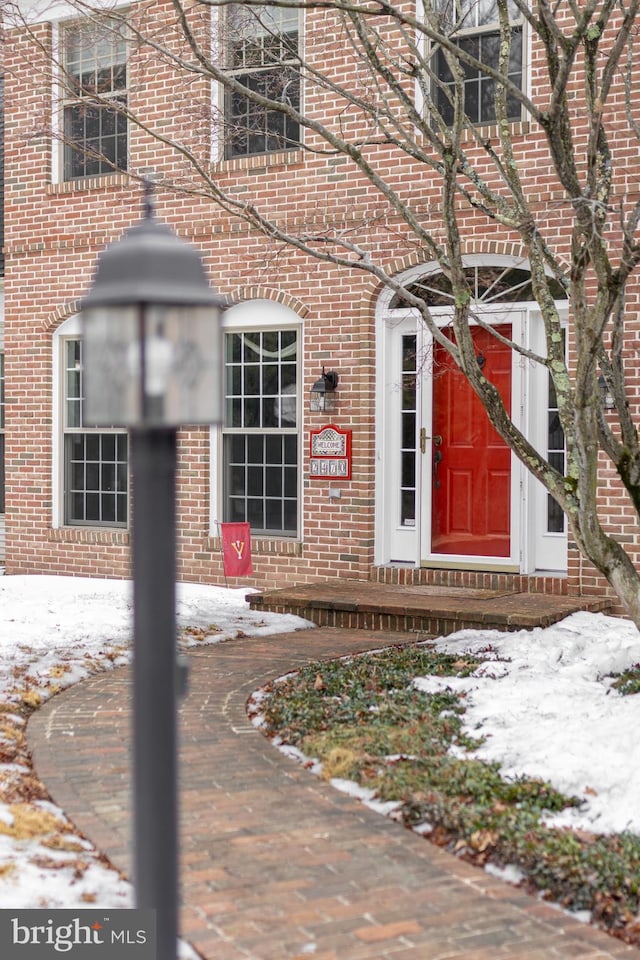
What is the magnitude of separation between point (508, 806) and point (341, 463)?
654 cm

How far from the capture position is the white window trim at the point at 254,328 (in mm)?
11617

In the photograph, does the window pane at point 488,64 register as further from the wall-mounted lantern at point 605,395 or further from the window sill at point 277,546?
the window sill at point 277,546

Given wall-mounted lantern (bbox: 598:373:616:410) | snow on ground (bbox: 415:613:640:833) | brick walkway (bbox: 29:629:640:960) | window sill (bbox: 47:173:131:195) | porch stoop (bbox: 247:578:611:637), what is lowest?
brick walkway (bbox: 29:629:640:960)

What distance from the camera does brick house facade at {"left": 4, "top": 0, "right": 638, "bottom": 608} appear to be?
10469 mm

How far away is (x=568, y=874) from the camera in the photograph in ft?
13.8

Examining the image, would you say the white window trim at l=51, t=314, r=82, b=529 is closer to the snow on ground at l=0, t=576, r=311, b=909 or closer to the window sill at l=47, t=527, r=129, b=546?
the window sill at l=47, t=527, r=129, b=546

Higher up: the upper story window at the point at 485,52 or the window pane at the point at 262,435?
the upper story window at the point at 485,52

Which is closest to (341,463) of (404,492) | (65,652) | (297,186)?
(404,492)

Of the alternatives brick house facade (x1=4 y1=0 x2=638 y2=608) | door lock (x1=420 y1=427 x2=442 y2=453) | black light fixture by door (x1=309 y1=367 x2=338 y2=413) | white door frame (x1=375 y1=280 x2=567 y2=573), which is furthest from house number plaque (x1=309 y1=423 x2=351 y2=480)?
door lock (x1=420 y1=427 x2=442 y2=453)

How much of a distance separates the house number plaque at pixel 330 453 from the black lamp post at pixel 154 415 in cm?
845

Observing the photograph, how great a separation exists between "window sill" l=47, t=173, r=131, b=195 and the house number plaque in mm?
3543

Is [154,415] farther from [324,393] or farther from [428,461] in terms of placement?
[324,393]

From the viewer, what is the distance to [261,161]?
1167cm

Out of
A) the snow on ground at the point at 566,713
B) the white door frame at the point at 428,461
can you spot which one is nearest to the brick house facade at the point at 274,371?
the white door frame at the point at 428,461
